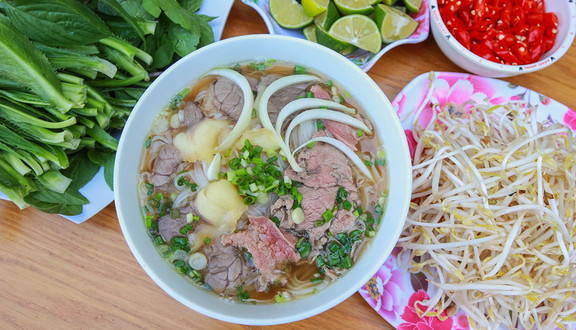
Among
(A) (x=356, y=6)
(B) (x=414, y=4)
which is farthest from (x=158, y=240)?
(B) (x=414, y=4)

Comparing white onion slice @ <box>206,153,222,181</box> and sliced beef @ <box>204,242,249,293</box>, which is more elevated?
white onion slice @ <box>206,153,222,181</box>

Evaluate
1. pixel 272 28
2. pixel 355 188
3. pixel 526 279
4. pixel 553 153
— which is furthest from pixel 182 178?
pixel 553 153

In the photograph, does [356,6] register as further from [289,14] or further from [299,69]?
[299,69]

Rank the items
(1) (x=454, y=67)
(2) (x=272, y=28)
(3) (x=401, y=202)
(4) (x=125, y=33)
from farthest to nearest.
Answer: (1) (x=454, y=67) < (2) (x=272, y=28) < (4) (x=125, y=33) < (3) (x=401, y=202)

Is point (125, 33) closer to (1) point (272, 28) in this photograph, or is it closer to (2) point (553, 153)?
(1) point (272, 28)

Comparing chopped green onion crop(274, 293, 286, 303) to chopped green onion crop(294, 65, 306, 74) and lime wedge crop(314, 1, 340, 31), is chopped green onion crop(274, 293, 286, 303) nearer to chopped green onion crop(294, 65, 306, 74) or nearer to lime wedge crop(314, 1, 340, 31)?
chopped green onion crop(294, 65, 306, 74)

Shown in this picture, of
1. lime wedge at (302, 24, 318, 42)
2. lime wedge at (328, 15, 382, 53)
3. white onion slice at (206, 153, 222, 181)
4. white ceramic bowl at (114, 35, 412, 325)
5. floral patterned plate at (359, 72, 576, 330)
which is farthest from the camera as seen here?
lime wedge at (302, 24, 318, 42)

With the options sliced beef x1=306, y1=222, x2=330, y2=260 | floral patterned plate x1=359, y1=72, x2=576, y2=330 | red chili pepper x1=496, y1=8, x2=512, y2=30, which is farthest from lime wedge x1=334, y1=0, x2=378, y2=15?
sliced beef x1=306, y1=222, x2=330, y2=260
